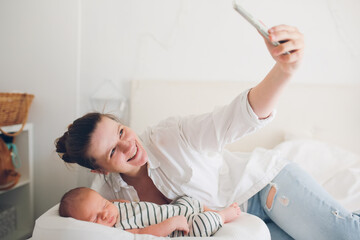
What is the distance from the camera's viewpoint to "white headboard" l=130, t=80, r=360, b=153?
1.58 m

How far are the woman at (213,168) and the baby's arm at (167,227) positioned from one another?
0.18 metres

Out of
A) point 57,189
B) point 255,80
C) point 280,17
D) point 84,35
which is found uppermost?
point 280,17

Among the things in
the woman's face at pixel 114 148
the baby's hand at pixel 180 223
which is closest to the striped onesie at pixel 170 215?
the baby's hand at pixel 180 223

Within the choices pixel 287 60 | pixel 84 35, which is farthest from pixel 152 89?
pixel 287 60

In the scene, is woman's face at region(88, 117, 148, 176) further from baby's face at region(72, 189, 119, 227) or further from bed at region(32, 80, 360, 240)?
bed at region(32, 80, 360, 240)

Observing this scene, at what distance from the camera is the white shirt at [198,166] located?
0.89m

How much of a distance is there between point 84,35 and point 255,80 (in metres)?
1.10

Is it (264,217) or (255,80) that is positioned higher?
(255,80)

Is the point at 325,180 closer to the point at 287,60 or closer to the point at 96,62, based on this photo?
the point at 287,60

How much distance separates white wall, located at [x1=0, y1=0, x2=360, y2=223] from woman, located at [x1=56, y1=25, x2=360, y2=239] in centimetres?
74

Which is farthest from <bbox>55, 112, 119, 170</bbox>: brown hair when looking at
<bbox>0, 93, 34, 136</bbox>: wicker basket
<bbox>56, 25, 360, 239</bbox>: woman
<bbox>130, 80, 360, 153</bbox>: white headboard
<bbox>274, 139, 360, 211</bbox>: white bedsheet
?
<bbox>274, 139, 360, 211</bbox>: white bedsheet

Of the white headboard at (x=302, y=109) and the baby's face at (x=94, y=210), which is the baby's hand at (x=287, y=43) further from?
the white headboard at (x=302, y=109)

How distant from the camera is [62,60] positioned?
170cm

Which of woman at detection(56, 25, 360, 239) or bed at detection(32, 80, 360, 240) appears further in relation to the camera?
bed at detection(32, 80, 360, 240)
